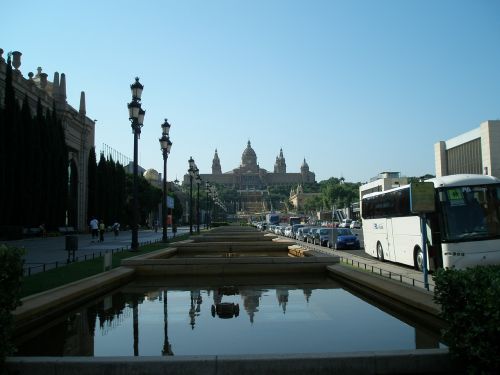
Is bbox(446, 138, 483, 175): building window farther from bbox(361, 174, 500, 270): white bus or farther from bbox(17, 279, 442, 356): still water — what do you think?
bbox(17, 279, 442, 356): still water

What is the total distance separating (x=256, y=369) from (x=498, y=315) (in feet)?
7.89

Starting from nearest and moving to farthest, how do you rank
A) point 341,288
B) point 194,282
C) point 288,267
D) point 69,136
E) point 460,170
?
point 341,288, point 194,282, point 288,267, point 69,136, point 460,170

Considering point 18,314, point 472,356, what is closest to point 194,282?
point 18,314

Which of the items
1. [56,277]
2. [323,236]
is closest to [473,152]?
[323,236]

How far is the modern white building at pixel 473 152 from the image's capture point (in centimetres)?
7756

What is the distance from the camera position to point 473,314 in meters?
Answer: 4.61

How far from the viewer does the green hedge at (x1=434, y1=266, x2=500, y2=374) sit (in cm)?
443

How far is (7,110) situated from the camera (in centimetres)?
3853

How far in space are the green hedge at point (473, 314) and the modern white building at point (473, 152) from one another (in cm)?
8011

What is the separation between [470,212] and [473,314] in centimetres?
1191

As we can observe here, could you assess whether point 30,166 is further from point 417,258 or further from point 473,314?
point 473,314

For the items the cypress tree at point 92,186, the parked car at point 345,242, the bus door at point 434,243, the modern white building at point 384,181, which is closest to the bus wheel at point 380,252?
the bus door at point 434,243

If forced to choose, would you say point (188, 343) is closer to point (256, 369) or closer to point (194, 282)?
point (256, 369)

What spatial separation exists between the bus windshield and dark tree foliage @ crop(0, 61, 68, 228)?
107 ft
